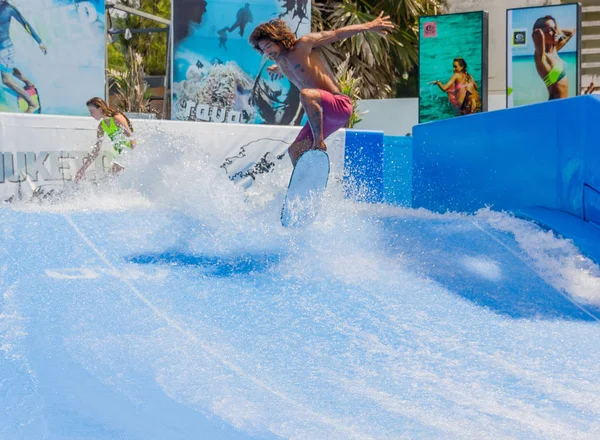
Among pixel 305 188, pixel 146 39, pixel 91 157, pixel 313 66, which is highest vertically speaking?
pixel 146 39

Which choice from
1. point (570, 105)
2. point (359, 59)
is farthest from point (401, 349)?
point (359, 59)

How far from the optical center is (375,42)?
736 inches

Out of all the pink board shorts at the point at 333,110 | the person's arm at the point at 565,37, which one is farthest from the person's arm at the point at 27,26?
the person's arm at the point at 565,37

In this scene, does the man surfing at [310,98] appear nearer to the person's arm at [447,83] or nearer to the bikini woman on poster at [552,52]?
the bikini woman on poster at [552,52]

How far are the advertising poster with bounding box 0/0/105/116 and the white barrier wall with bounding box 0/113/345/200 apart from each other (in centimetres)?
279

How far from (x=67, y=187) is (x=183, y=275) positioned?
352 cm

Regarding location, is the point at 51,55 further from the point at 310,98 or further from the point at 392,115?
the point at 392,115

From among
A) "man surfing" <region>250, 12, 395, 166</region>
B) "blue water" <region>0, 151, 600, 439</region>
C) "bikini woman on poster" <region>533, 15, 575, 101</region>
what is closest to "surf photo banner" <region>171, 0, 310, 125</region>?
"bikini woman on poster" <region>533, 15, 575, 101</region>

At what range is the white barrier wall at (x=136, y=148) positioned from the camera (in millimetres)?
6855

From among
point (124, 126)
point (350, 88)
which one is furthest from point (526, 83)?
point (124, 126)

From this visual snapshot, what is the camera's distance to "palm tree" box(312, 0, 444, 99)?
18.5 meters

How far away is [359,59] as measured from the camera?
18.9 meters

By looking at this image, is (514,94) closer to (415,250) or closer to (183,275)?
(415,250)

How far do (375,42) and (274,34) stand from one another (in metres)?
13.9
